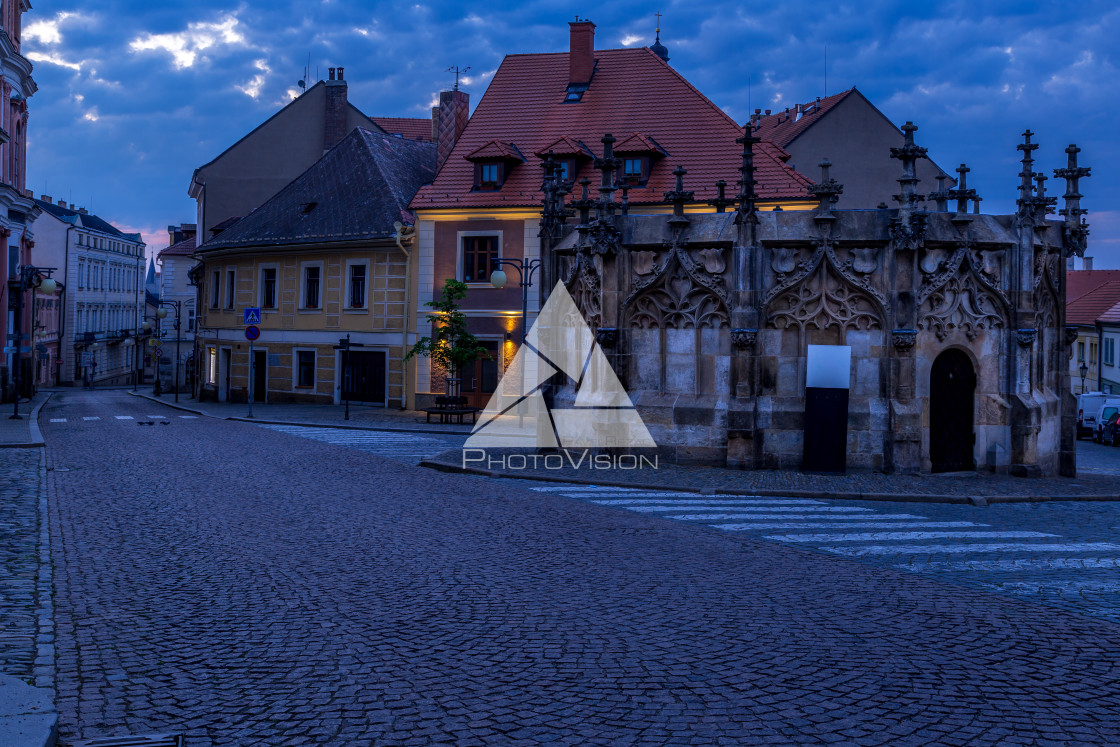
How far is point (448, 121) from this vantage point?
133 feet

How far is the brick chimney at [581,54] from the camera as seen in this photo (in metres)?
37.8

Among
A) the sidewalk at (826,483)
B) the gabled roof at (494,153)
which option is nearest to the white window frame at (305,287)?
the gabled roof at (494,153)

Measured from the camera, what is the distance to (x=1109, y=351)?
5428 cm

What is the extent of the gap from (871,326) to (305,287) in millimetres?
26210

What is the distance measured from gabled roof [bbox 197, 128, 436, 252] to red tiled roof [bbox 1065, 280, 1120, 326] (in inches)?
1561

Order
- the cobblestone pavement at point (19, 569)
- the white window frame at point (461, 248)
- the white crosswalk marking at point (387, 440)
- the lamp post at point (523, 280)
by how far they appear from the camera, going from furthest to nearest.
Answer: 1. the white window frame at point (461, 248)
2. the lamp post at point (523, 280)
3. the white crosswalk marking at point (387, 440)
4. the cobblestone pavement at point (19, 569)

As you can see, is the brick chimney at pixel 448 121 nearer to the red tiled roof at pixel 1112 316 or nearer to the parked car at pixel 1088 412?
the parked car at pixel 1088 412

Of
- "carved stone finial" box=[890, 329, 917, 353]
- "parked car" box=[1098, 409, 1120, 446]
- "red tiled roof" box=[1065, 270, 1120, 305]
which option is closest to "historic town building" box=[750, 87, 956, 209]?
"parked car" box=[1098, 409, 1120, 446]

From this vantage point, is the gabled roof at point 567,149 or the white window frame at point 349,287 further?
the white window frame at point 349,287

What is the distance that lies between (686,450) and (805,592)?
32.0ft

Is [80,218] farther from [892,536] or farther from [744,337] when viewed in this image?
[892,536]

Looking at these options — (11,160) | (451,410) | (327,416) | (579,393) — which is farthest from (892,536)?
(11,160)

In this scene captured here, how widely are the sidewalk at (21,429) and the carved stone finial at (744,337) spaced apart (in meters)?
14.8

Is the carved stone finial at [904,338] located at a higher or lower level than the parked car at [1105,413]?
higher
